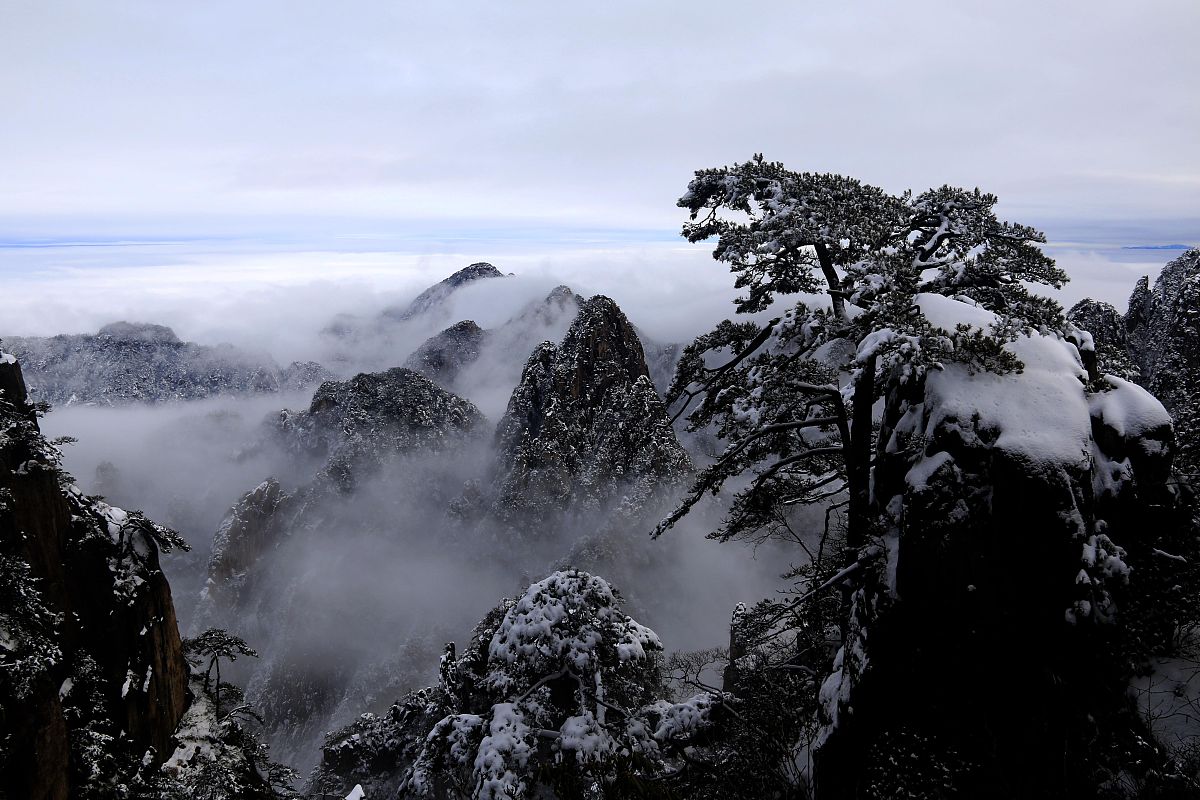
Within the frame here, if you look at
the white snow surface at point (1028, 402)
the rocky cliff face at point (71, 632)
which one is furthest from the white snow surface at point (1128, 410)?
the rocky cliff face at point (71, 632)

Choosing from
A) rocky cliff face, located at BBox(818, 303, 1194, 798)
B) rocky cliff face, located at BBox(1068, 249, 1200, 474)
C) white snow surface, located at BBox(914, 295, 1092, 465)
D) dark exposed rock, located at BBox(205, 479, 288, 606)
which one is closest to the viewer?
rocky cliff face, located at BBox(818, 303, 1194, 798)

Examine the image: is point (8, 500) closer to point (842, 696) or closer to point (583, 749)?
point (583, 749)

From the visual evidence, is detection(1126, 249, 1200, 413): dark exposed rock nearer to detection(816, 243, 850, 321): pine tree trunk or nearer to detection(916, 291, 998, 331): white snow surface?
detection(916, 291, 998, 331): white snow surface

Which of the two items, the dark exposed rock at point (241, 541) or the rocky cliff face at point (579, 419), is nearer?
the rocky cliff face at point (579, 419)

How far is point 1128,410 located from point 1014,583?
3023mm

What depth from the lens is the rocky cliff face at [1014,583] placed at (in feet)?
21.1

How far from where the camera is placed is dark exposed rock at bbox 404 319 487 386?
178 m

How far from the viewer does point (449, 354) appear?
180m

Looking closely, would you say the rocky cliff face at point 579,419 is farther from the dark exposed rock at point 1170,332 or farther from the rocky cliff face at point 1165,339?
the dark exposed rock at point 1170,332

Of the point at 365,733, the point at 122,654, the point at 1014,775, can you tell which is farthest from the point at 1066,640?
the point at 365,733

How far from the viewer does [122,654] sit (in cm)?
1639

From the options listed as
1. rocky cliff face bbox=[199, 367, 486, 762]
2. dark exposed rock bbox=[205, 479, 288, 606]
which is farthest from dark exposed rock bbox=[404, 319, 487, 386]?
dark exposed rock bbox=[205, 479, 288, 606]

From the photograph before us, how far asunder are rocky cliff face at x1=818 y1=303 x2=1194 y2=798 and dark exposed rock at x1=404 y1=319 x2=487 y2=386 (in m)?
177

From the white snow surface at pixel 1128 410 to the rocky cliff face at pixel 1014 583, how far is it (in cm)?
3
